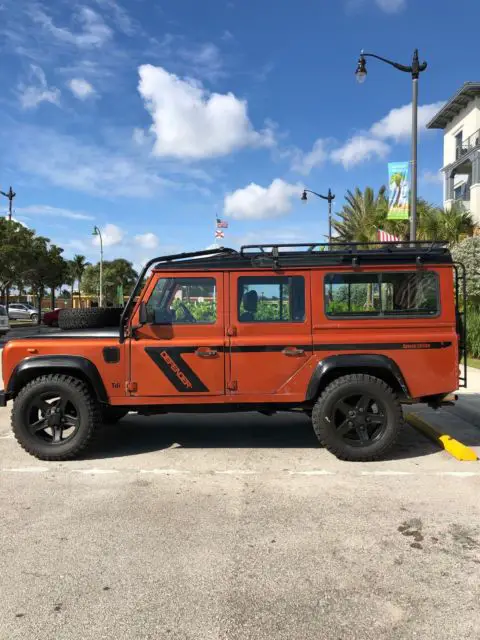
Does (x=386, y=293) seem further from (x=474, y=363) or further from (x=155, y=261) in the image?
(x=474, y=363)

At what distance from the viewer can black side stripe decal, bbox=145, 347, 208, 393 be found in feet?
16.9

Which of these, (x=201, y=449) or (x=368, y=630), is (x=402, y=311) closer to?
(x=201, y=449)

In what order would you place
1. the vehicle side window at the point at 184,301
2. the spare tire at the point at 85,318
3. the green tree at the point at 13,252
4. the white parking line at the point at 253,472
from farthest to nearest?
the green tree at the point at 13,252
the spare tire at the point at 85,318
the vehicle side window at the point at 184,301
the white parking line at the point at 253,472

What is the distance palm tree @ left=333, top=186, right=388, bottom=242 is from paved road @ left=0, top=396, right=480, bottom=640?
26.0 meters

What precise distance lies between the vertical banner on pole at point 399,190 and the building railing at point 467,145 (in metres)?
19.0

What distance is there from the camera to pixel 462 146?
3181cm

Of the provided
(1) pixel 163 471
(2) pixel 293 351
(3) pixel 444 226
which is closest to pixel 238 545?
(1) pixel 163 471

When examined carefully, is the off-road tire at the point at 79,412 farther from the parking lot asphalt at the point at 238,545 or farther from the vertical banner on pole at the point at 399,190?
the vertical banner on pole at the point at 399,190

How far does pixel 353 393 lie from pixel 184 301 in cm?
200

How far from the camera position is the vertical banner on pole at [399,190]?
13.2 meters

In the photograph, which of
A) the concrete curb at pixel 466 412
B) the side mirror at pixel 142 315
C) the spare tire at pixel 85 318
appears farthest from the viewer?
the concrete curb at pixel 466 412

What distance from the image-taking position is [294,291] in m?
5.23

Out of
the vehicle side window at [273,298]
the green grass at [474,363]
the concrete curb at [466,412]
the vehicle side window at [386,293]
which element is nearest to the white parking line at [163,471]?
the vehicle side window at [273,298]

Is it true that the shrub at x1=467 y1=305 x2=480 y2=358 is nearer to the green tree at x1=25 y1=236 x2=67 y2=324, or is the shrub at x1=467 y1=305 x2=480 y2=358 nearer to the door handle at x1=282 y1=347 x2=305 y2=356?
the door handle at x1=282 y1=347 x2=305 y2=356
